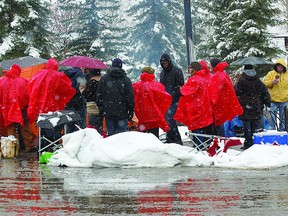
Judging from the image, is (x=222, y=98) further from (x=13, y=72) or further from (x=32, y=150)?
(x=13, y=72)

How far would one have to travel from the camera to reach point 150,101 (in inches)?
516

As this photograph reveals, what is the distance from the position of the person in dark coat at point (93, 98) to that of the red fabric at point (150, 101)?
0.82 metres

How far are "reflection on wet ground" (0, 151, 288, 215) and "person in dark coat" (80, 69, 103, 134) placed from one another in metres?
2.83

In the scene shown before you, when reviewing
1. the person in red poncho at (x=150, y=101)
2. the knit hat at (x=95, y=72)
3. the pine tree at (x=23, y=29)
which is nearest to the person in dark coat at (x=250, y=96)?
the person in red poncho at (x=150, y=101)

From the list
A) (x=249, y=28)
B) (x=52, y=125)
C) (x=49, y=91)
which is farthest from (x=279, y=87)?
(x=249, y=28)

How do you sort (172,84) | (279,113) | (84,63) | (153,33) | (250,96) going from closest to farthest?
(250,96) < (172,84) < (84,63) < (279,113) < (153,33)

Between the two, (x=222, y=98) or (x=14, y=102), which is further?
(x=14, y=102)

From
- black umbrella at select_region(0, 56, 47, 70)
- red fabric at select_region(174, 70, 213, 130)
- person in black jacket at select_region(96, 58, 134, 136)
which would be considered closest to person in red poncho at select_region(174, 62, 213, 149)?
red fabric at select_region(174, 70, 213, 130)

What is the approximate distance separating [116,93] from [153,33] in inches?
1206

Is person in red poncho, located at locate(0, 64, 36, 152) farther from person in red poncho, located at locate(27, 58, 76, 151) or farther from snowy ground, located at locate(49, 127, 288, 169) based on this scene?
snowy ground, located at locate(49, 127, 288, 169)

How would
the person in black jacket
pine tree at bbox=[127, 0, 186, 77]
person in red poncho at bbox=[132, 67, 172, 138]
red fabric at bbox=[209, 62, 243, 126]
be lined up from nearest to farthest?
the person in black jacket < red fabric at bbox=[209, 62, 243, 126] < person in red poncho at bbox=[132, 67, 172, 138] < pine tree at bbox=[127, 0, 186, 77]

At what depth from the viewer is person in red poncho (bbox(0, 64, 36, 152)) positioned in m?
13.3

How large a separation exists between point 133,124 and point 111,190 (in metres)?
7.11

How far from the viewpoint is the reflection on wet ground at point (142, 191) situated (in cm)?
687
